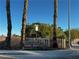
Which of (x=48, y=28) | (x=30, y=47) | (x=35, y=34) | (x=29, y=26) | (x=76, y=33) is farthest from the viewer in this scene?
(x=76, y=33)

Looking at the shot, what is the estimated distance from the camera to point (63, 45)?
4928 centimetres

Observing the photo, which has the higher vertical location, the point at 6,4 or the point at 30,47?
the point at 6,4

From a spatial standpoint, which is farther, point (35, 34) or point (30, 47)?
point (35, 34)

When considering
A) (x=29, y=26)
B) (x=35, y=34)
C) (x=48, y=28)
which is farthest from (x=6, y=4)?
(x=48, y=28)

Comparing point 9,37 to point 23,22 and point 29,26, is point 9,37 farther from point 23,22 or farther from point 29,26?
point 29,26

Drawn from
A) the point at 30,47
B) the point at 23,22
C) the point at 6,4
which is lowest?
the point at 30,47

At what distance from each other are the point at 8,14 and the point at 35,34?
11.2 m

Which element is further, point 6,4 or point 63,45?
point 63,45

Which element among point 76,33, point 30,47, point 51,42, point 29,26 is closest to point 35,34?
point 51,42

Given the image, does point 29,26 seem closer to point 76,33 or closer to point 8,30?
point 8,30

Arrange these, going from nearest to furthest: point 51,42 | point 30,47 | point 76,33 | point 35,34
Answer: point 30,47, point 51,42, point 35,34, point 76,33

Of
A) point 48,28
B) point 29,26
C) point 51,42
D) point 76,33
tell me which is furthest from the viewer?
point 76,33

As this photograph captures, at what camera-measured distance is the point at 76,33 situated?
122375mm

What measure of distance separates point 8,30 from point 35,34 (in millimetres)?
10582
